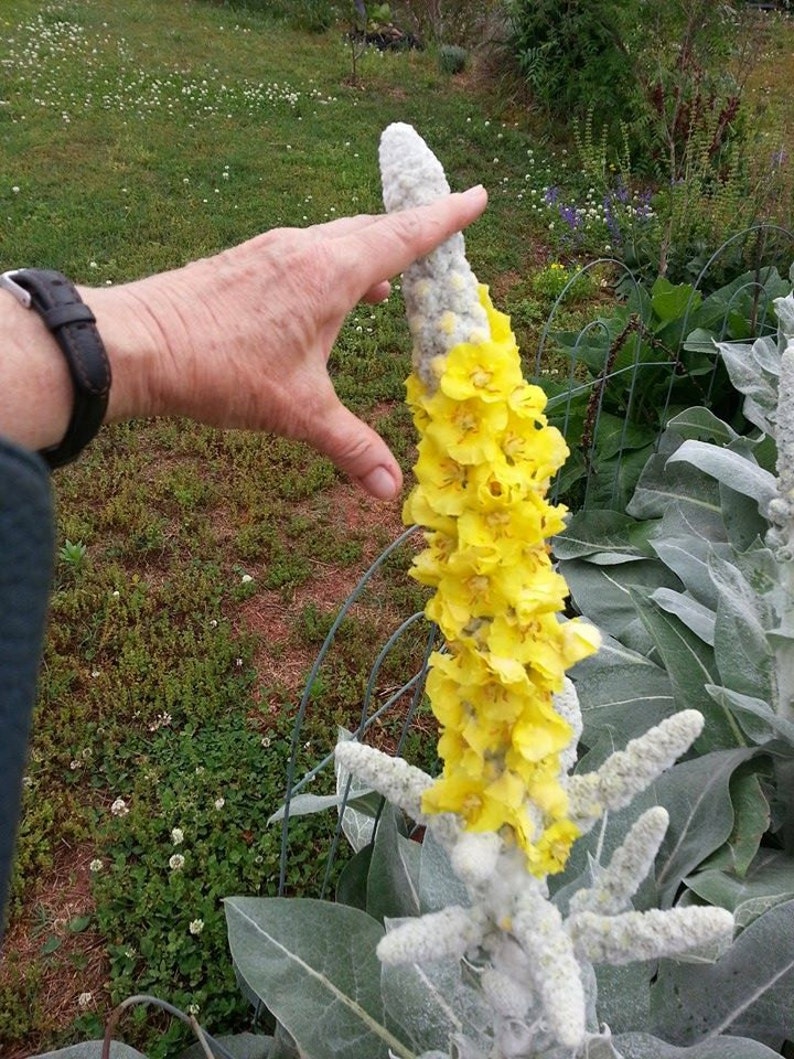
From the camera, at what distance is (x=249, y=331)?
140 cm

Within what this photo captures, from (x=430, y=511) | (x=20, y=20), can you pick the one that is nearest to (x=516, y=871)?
(x=430, y=511)

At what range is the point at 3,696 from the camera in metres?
0.84

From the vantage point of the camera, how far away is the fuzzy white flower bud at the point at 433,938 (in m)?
1.02

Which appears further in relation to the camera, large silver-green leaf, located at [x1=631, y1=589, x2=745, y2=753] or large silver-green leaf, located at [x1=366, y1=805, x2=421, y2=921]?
large silver-green leaf, located at [x1=631, y1=589, x2=745, y2=753]

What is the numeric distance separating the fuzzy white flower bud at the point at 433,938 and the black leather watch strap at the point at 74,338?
0.86 meters

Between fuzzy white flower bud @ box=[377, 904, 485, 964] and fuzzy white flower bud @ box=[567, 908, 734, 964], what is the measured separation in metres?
0.13

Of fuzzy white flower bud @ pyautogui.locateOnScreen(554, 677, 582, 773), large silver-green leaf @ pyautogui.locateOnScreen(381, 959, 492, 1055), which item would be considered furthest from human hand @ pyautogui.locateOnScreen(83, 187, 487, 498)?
large silver-green leaf @ pyautogui.locateOnScreen(381, 959, 492, 1055)

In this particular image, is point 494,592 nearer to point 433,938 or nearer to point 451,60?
point 433,938

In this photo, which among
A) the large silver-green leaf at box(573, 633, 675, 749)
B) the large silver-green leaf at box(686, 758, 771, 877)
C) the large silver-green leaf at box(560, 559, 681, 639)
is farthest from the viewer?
the large silver-green leaf at box(560, 559, 681, 639)

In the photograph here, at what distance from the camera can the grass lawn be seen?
277cm

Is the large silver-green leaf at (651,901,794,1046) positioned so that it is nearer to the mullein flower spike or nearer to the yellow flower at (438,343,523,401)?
the mullein flower spike

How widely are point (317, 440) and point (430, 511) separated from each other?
1.59 ft

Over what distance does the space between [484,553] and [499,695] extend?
6.9 inches

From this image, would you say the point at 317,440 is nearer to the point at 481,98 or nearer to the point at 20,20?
the point at 481,98
